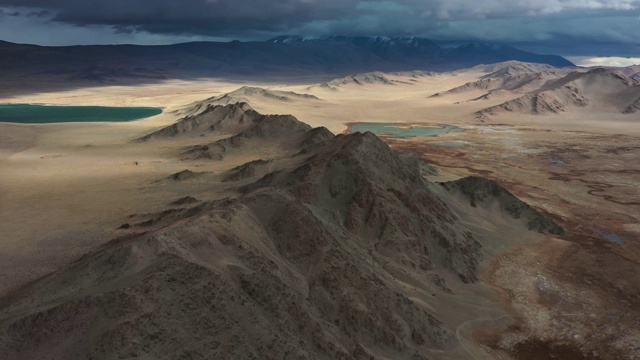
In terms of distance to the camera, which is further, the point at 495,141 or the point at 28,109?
the point at 28,109

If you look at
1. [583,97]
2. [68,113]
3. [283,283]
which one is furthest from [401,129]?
[283,283]

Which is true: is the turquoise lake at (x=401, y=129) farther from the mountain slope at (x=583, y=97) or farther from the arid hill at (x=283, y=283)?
the arid hill at (x=283, y=283)

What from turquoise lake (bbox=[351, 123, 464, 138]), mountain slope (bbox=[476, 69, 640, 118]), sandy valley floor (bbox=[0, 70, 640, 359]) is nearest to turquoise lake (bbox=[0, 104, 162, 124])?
sandy valley floor (bbox=[0, 70, 640, 359])

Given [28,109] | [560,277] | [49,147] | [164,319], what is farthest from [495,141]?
[28,109]

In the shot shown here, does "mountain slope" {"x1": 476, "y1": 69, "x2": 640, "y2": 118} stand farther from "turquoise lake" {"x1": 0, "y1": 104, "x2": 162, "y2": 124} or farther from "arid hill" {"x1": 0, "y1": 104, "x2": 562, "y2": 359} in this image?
"arid hill" {"x1": 0, "y1": 104, "x2": 562, "y2": 359}

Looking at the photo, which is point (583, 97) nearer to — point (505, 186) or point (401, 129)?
point (401, 129)

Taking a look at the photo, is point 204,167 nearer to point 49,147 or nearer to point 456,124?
point 49,147
